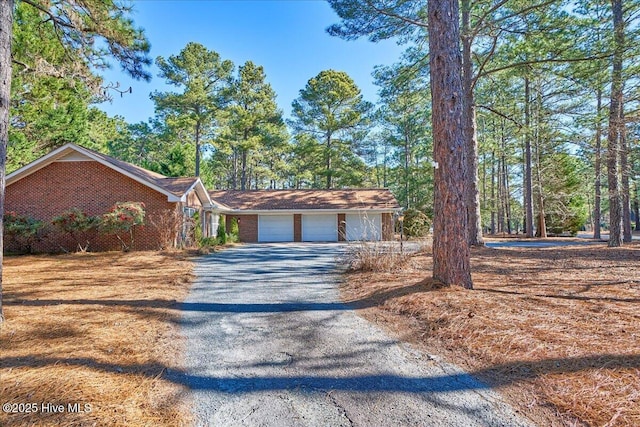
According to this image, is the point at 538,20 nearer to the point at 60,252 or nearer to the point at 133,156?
the point at 60,252

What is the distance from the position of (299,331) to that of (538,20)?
10372 mm

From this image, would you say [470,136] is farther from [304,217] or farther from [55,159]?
[55,159]

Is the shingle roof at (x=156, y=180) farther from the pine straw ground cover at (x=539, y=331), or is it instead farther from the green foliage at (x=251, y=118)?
the pine straw ground cover at (x=539, y=331)

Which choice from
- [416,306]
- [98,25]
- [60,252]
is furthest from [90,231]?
[416,306]

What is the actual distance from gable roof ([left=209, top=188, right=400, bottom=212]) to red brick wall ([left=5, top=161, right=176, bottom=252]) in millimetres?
7673

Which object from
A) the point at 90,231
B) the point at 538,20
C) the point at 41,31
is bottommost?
the point at 90,231

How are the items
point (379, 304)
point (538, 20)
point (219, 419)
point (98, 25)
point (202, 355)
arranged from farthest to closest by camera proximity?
1. point (538, 20)
2. point (98, 25)
3. point (379, 304)
4. point (202, 355)
5. point (219, 419)

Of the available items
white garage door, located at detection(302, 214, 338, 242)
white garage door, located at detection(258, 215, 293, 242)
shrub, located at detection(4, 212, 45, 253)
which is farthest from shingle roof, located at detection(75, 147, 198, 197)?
white garage door, located at detection(302, 214, 338, 242)

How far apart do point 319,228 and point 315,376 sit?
17.9 m

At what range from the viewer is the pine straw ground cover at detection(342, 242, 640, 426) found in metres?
2.04

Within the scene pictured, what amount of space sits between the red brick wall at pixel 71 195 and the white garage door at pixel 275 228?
852 centimetres

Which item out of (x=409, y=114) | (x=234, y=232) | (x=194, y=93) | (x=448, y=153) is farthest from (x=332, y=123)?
(x=448, y=153)

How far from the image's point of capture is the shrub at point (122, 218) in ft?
36.0

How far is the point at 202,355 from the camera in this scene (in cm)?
302
